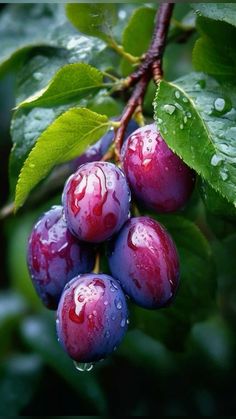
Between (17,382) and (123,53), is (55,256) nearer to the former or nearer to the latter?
(123,53)

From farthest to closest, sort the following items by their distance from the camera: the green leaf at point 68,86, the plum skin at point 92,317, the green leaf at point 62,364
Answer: the green leaf at point 62,364 < the green leaf at point 68,86 < the plum skin at point 92,317

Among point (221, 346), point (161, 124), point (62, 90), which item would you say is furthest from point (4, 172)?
point (161, 124)

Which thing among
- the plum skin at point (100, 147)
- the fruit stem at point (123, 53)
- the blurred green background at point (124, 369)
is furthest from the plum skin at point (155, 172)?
the blurred green background at point (124, 369)

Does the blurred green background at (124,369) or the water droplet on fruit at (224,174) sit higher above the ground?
the water droplet on fruit at (224,174)

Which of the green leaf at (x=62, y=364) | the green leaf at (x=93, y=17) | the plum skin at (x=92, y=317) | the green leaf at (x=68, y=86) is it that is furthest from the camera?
the green leaf at (x=62, y=364)

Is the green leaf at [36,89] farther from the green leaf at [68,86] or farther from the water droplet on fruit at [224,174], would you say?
the water droplet on fruit at [224,174]

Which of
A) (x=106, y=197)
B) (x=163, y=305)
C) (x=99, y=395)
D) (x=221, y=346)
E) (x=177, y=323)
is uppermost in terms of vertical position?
(x=106, y=197)

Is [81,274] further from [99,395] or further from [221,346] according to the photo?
[221,346]
